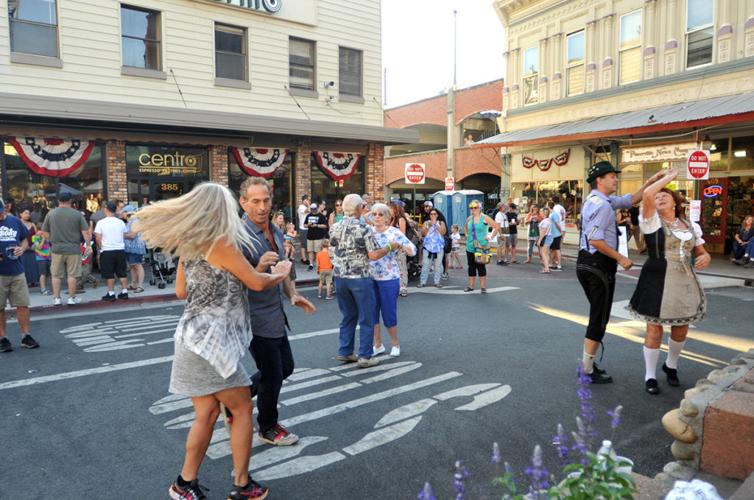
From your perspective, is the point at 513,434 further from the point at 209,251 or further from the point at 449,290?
the point at 449,290

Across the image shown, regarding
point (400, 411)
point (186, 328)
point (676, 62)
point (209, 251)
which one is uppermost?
point (676, 62)

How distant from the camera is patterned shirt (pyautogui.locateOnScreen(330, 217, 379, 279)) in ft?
20.0

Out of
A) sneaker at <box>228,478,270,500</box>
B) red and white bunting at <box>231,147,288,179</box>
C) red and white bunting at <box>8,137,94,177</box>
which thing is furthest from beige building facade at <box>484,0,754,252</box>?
sneaker at <box>228,478,270,500</box>

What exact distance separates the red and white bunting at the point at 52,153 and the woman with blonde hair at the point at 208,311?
39.4 feet

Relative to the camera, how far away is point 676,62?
59.3ft

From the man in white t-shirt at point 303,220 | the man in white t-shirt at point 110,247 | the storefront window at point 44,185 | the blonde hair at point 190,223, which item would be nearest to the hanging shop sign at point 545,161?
the man in white t-shirt at point 303,220

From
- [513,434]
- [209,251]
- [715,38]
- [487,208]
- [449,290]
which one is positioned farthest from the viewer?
[487,208]

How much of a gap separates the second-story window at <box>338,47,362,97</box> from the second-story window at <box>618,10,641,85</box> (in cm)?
923

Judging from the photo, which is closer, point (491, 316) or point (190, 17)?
point (491, 316)

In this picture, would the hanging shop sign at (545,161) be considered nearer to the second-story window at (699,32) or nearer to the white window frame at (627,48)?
the white window frame at (627,48)

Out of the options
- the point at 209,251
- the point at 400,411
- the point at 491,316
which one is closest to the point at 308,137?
the point at 491,316

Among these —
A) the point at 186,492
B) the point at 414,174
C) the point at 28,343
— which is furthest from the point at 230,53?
the point at 186,492

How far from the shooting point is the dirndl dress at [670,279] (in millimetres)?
5070

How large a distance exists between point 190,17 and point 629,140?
14.5m
